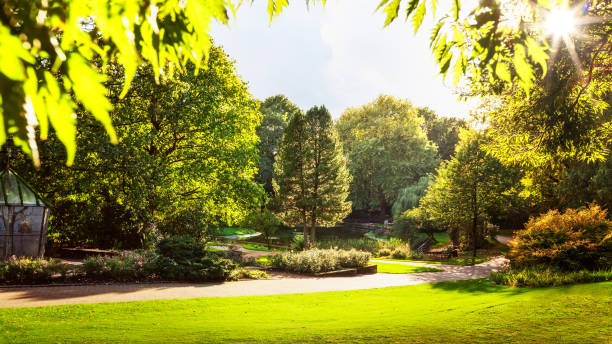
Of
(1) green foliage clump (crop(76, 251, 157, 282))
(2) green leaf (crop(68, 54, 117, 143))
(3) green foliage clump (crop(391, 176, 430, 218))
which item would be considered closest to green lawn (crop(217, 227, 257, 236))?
(3) green foliage clump (crop(391, 176, 430, 218))

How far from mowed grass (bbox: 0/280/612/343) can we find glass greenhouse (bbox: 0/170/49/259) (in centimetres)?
731

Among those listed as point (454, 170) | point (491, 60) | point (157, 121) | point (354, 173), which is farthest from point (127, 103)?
point (354, 173)

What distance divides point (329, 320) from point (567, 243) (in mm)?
9552

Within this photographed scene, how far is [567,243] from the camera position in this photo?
487 inches

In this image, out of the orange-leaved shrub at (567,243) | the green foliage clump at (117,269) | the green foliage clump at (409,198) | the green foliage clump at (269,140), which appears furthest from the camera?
the green foliage clump at (269,140)

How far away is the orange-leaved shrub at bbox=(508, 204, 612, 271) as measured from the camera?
1215 centimetres

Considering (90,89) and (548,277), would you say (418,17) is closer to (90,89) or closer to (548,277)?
(90,89)

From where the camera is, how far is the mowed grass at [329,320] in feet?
19.6

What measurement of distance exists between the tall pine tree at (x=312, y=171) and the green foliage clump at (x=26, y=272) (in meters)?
19.4

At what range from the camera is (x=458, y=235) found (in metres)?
31.9

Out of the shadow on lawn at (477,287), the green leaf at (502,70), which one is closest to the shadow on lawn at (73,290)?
the shadow on lawn at (477,287)

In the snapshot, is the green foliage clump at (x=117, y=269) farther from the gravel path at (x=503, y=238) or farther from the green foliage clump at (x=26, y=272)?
the gravel path at (x=503, y=238)

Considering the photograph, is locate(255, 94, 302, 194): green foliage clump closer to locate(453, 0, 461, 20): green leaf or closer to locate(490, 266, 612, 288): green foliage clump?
locate(490, 266, 612, 288): green foliage clump

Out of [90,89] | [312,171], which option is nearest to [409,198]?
[312,171]
